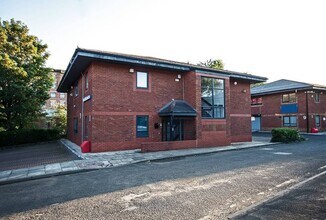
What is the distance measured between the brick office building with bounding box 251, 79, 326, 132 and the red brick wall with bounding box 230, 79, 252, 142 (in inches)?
552

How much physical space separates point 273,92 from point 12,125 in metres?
33.3

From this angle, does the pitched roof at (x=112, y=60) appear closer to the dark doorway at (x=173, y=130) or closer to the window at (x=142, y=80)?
the window at (x=142, y=80)

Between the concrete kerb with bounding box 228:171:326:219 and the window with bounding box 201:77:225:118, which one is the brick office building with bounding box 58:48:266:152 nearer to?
the window with bounding box 201:77:225:118

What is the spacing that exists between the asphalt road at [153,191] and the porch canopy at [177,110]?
18.5 ft

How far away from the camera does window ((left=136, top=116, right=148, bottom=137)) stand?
15.0 meters

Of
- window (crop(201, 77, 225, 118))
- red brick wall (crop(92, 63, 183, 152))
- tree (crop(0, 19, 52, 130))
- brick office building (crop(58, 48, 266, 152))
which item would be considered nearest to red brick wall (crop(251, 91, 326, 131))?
brick office building (crop(58, 48, 266, 152))

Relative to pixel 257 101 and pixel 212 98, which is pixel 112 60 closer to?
pixel 212 98

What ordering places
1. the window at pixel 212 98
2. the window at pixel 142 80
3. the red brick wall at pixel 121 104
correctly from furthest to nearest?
the window at pixel 212 98 → the window at pixel 142 80 → the red brick wall at pixel 121 104

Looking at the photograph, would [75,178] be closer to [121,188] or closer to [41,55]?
[121,188]

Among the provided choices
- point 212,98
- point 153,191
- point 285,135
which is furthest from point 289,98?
point 153,191

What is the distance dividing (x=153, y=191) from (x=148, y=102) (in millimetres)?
9643

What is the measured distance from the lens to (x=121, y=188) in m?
6.62

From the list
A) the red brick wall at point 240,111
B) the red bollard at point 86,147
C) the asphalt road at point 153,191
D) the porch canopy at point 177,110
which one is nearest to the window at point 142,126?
the porch canopy at point 177,110

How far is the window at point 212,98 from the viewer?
1662cm
